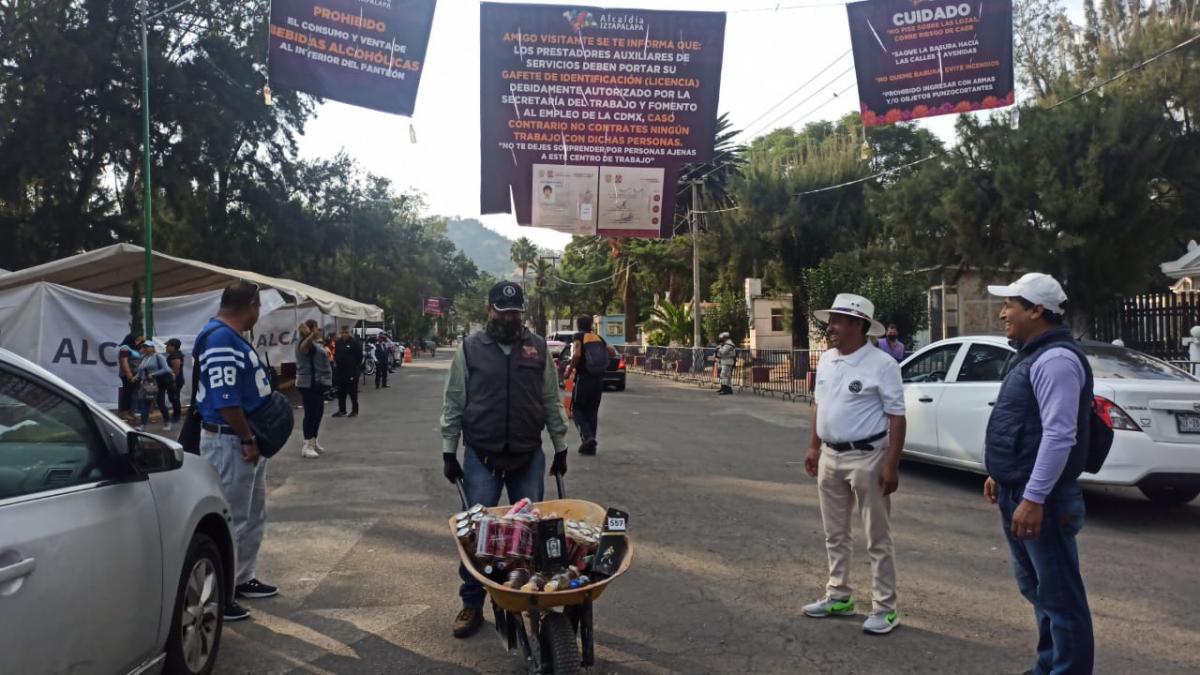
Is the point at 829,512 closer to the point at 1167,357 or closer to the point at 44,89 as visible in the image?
the point at 1167,357

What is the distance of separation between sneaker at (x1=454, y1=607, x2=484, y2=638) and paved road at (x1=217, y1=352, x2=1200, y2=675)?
0.05 metres

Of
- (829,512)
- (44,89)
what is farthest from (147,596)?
(44,89)

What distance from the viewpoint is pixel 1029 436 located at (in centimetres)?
362

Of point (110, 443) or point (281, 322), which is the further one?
point (281, 322)

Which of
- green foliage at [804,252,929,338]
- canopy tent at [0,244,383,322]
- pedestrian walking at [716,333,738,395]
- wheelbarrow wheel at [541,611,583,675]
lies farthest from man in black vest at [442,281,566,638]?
pedestrian walking at [716,333,738,395]

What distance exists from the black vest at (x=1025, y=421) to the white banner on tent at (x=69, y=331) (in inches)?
601

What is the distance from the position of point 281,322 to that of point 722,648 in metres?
19.6

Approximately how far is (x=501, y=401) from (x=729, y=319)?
32.8 m

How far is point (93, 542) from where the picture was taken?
10.3 feet

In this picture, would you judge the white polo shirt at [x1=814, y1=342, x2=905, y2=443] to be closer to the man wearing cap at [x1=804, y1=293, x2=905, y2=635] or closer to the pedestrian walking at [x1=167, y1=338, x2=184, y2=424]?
the man wearing cap at [x1=804, y1=293, x2=905, y2=635]

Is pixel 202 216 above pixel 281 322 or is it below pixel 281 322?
above

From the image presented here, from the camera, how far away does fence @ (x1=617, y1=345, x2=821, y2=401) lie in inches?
826

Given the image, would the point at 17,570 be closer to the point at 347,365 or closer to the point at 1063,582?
the point at 1063,582

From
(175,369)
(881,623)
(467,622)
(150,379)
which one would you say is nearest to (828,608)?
(881,623)
